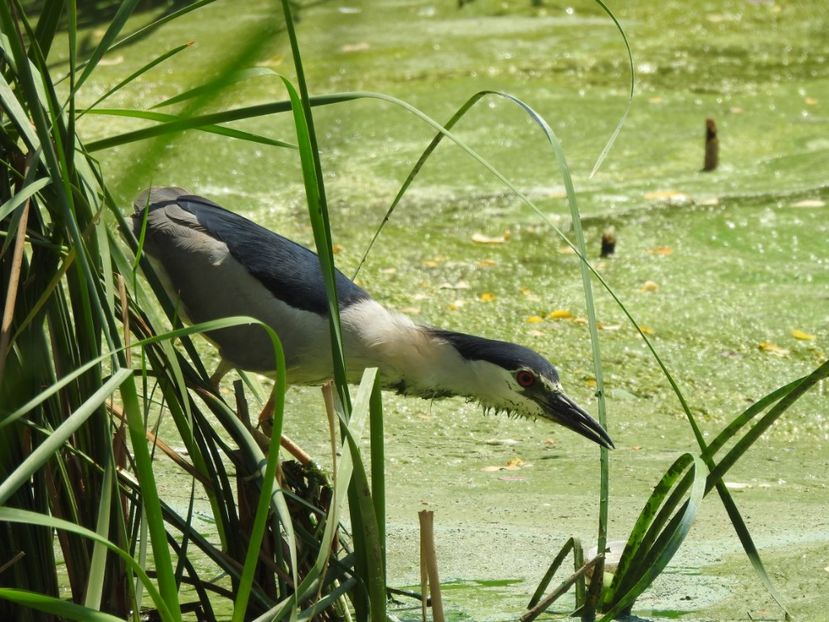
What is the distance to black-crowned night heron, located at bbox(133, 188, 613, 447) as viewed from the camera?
2910 millimetres

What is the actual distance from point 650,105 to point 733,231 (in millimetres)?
1934

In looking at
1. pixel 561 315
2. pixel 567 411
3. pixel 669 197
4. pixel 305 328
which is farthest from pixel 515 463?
pixel 669 197

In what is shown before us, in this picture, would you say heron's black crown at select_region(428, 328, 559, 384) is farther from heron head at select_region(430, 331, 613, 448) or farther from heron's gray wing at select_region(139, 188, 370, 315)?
heron's gray wing at select_region(139, 188, 370, 315)

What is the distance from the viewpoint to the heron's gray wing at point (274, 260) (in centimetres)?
307

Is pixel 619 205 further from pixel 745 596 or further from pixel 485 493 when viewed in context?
pixel 745 596

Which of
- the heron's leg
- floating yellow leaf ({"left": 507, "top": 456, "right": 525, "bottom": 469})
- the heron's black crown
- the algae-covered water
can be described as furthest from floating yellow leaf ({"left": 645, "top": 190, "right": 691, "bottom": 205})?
the heron's leg

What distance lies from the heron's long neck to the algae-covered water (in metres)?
0.38

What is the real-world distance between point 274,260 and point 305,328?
7.8 inches

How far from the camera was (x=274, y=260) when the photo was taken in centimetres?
310

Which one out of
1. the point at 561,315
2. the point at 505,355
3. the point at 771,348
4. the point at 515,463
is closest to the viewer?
the point at 505,355

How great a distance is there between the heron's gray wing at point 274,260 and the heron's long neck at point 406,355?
0.08 m

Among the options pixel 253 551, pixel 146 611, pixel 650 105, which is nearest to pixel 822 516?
pixel 146 611

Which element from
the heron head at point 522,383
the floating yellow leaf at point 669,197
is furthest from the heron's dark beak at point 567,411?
the floating yellow leaf at point 669,197

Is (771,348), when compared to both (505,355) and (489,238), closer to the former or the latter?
(489,238)
